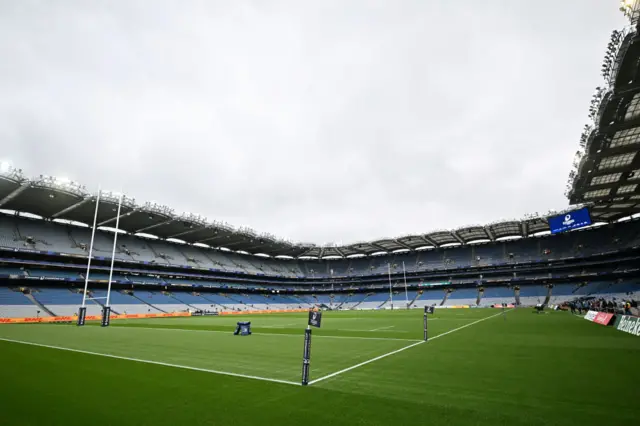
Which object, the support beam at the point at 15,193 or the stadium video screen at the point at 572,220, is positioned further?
the support beam at the point at 15,193

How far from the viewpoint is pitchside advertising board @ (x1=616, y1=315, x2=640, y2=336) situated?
48.6 feet

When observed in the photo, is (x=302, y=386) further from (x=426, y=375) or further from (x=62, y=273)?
(x=62, y=273)

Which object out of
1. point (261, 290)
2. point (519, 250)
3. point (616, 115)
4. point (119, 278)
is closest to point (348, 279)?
point (261, 290)

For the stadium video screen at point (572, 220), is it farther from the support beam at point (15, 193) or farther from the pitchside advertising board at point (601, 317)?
the support beam at point (15, 193)

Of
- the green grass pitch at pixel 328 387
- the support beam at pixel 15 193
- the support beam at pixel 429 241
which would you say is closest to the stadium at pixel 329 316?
the green grass pitch at pixel 328 387

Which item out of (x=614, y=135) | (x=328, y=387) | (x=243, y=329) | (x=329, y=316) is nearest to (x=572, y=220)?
(x=614, y=135)

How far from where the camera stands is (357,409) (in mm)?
5289

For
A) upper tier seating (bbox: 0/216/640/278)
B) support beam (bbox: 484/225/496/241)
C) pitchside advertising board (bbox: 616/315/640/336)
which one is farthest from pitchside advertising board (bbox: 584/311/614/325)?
upper tier seating (bbox: 0/216/640/278)

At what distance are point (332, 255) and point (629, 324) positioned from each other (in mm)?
79036

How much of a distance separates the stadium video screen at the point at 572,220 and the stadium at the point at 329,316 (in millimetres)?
151

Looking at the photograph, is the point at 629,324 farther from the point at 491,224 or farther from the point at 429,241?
the point at 429,241

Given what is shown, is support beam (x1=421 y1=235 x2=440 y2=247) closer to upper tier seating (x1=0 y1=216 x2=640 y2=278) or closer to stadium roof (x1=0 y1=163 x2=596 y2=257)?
stadium roof (x1=0 y1=163 x2=596 y2=257)

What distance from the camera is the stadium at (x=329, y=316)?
5.66 meters

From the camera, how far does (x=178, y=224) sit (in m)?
58.4
